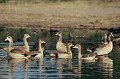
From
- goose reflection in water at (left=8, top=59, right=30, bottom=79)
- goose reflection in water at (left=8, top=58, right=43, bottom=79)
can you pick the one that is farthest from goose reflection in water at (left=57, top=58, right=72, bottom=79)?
goose reflection in water at (left=8, top=59, right=30, bottom=79)

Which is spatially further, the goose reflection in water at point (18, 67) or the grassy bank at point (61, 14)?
the grassy bank at point (61, 14)

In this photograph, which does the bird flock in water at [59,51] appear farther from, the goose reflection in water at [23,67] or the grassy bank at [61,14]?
the grassy bank at [61,14]

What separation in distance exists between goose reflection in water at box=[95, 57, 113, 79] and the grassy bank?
21.3 metres

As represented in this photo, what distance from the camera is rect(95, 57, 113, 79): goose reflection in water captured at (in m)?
25.5

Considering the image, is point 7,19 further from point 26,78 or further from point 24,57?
point 26,78

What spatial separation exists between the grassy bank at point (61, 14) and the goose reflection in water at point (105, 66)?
837 inches

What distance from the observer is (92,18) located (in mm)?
58375

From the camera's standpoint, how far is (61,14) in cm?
6144

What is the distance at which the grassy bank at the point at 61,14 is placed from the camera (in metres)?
53.3

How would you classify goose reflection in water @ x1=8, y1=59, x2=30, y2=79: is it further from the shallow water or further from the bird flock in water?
the bird flock in water

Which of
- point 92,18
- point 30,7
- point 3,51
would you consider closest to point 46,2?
point 30,7

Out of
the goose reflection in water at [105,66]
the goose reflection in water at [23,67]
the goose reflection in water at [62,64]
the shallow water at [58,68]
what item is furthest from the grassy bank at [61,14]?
the goose reflection in water at [23,67]

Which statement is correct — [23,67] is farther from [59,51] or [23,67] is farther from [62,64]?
[59,51]

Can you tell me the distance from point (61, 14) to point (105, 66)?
33523 millimetres
